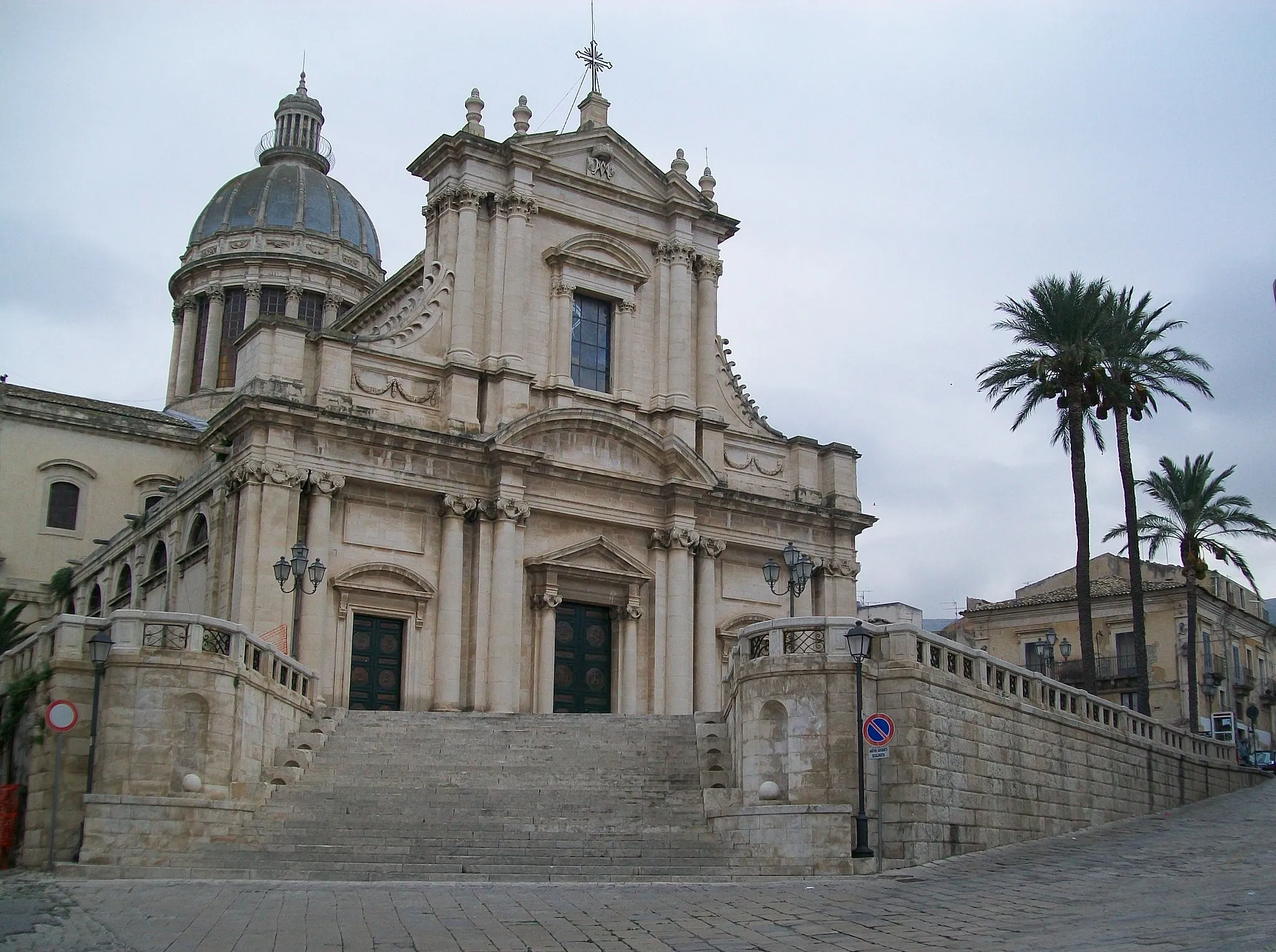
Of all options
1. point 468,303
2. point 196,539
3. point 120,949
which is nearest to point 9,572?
point 196,539

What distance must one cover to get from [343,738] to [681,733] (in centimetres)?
579

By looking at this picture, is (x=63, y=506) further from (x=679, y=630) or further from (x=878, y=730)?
(x=878, y=730)

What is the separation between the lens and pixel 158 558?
3566cm

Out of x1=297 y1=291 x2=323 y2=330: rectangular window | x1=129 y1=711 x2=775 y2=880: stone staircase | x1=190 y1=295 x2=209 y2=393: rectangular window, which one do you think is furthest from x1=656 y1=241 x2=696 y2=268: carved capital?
x1=190 y1=295 x2=209 y2=393: rectangular window

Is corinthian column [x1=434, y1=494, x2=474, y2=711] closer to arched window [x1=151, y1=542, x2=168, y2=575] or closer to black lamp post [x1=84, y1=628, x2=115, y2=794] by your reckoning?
arched window [x1=151, y1=542, x2=168, y2=575]

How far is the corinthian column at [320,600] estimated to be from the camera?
29.0 m

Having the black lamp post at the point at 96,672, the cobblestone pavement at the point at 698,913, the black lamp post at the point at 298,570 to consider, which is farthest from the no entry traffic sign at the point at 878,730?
Answer: the black lamp post at the point at 298,570

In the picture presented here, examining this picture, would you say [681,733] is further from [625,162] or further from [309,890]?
[625,162]

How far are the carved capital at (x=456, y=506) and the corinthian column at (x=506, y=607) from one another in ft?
1.80

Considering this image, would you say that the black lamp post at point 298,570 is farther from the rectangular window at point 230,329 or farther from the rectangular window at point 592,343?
the rectangular window at point 230,329

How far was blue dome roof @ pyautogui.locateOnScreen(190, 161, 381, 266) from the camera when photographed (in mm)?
56469

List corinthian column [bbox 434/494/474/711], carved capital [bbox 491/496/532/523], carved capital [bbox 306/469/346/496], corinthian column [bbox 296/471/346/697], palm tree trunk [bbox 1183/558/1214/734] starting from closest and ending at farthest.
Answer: corinthian column [bbox 296/471/346/697] → carved capital [bbox 306/469/346/496] → corinthian column [bbox 434/494/474/711] → carved capital [bbox 491/496/532/523] → palm tree trunk [bbox 1183/558/1214/734]

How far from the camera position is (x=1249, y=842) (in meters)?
21.2

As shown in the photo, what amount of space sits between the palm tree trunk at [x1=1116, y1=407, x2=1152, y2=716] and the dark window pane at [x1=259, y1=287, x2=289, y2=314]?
32.0 m
